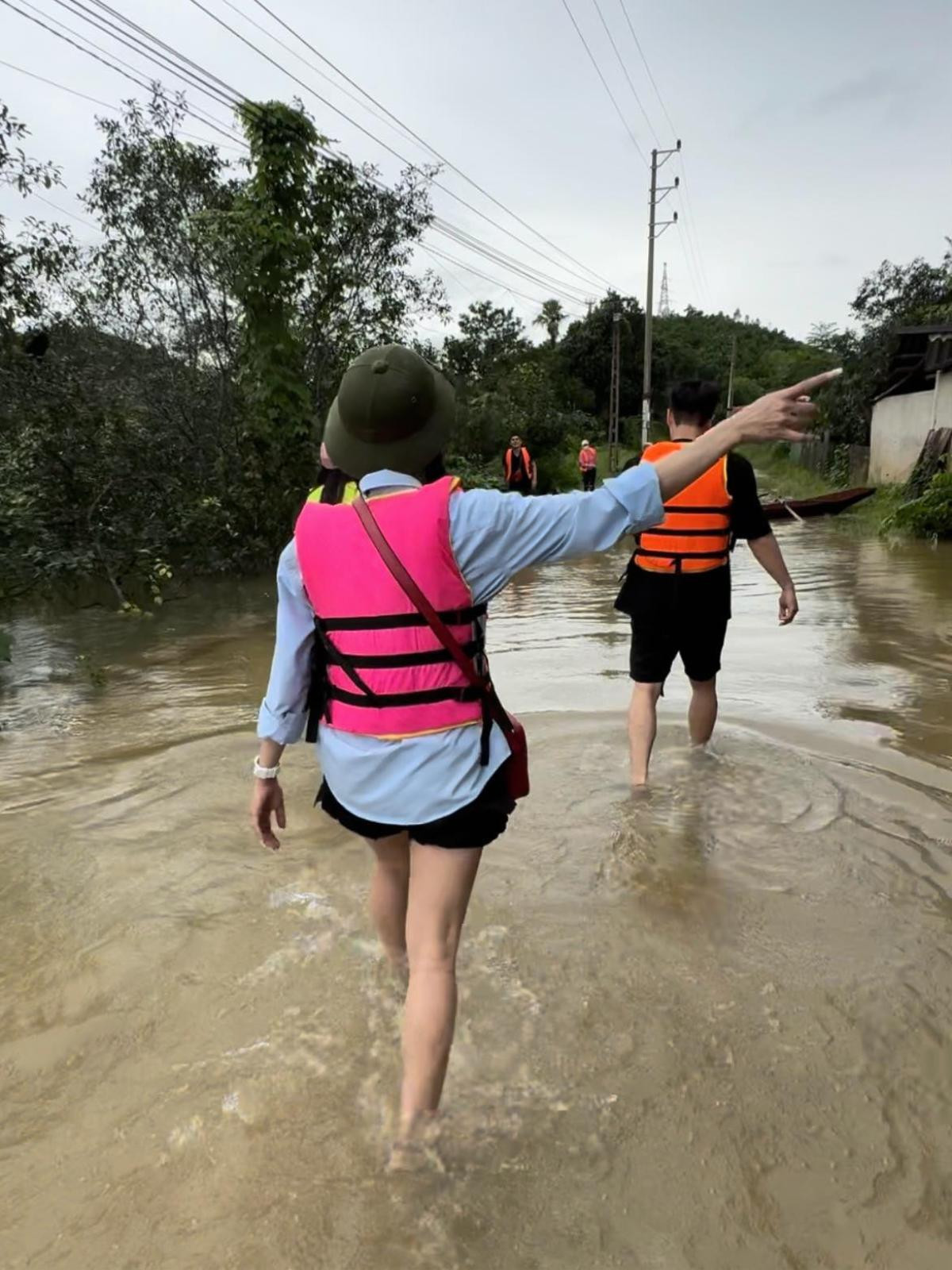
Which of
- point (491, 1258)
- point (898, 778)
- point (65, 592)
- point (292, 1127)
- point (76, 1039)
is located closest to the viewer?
point (491, 1258)

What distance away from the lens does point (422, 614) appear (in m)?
1.96

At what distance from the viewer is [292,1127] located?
2.35 meters

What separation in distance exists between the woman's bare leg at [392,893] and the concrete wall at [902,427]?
19792mm

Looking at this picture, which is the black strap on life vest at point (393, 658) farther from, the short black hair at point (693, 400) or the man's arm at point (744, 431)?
the short black hair at point (693, 400)

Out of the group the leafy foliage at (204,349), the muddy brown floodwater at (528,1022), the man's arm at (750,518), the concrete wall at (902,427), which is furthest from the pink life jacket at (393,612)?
the concrete wall at (902,427)

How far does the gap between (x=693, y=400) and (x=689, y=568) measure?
2.38 feet

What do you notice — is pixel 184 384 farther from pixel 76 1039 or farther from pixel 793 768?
pixel 76 1039

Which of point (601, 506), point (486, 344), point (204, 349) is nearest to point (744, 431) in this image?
point (601, 506)

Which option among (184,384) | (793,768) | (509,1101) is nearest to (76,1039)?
(509,1101)

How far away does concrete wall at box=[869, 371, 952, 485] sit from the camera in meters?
20.0

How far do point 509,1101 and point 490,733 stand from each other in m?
1.04

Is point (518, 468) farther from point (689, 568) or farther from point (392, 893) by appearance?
point (392, 893)

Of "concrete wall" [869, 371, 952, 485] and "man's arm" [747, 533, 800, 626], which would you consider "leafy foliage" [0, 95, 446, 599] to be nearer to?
"man's arm" [747, 533, 800, 626]

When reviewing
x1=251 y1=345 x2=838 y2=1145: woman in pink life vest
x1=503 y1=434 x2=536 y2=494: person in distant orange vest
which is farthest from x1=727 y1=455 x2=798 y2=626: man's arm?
x1=503 y1=434 x2=536 y2=494: person in distant orange vest
